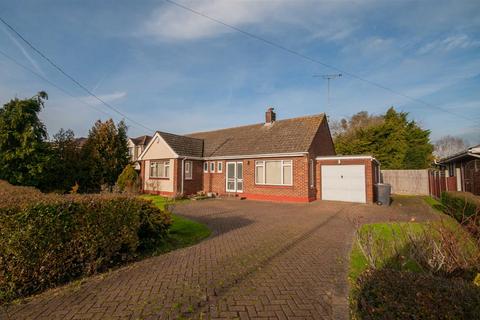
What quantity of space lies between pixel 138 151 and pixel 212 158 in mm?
21069

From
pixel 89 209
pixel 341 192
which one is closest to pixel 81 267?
pixel 89 209

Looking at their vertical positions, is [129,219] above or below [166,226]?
above

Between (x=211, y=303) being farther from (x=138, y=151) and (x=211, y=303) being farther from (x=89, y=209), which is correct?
(x=138, y=151)

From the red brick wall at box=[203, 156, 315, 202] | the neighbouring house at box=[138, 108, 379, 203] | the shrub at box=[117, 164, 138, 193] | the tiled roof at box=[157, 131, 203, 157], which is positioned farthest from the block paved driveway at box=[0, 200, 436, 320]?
the shrub at box=[117, 164, 138, 193]

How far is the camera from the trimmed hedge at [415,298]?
1999 mm

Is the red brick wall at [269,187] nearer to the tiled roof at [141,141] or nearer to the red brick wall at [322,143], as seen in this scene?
the red brick wall at [322,143]

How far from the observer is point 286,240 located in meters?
7.25

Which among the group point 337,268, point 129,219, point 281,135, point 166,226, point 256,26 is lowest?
point 337,268

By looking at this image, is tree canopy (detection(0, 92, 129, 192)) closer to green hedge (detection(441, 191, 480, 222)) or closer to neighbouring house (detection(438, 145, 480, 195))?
green hedge (detection(441, 191, 480, 222))

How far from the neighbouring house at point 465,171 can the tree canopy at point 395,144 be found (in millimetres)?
9980

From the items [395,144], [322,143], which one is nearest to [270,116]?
[322,143]

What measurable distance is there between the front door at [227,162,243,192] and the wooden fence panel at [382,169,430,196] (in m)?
15.5

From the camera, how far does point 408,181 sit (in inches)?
912

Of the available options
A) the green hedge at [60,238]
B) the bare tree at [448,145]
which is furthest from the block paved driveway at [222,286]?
the bare tree at [448,145]
